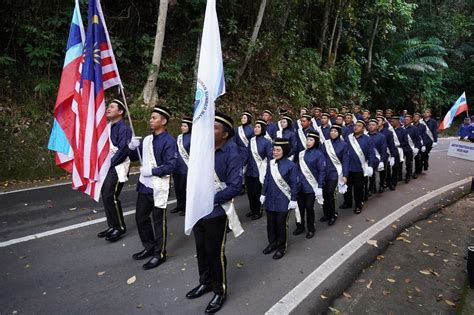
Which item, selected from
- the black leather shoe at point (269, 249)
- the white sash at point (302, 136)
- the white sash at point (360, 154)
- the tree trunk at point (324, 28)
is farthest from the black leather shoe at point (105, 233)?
the tree trunk at point (324, 28)

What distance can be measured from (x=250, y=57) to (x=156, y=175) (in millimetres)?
11547

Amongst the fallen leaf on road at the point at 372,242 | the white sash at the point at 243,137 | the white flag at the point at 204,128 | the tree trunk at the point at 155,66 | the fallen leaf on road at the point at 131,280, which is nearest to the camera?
the white flag at the point at 204,128

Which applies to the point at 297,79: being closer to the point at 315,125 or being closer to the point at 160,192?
the point at 315,125

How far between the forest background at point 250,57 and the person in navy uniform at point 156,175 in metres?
5.71

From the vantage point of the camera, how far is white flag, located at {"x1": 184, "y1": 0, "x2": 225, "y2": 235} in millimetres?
3627

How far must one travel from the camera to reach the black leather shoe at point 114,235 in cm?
577

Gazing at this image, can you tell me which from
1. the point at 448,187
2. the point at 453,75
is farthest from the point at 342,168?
the point at 453,75

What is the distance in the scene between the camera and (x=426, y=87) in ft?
86.6

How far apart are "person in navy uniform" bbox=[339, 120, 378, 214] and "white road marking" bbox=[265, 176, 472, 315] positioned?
0.76 meters

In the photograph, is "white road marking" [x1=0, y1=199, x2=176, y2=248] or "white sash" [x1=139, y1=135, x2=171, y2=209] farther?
"white road marking" [x1=0, y1=199, x2=176, y2=248]

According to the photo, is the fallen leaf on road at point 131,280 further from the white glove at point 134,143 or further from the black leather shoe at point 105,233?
the white glove at point 134,143

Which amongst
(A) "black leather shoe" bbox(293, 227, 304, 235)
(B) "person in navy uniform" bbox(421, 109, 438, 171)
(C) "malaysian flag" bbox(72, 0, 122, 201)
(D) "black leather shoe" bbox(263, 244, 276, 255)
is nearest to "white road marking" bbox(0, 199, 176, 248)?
(C) "malaysian flag" bbox(72, 0, 122, 201)

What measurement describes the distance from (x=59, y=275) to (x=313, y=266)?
3.41 m

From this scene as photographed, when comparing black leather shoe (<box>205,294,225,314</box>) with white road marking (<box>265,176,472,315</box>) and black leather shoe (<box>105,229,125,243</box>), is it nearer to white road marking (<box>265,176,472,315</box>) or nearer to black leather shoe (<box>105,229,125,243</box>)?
white road marking (<box>265,176,472,315</box>)
